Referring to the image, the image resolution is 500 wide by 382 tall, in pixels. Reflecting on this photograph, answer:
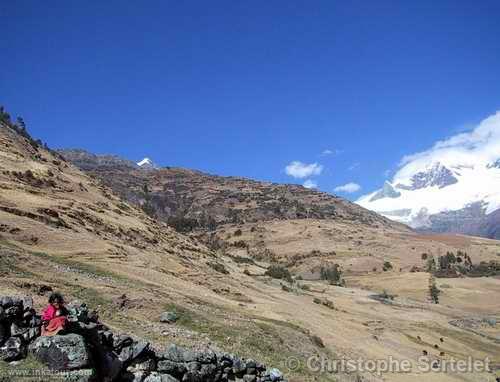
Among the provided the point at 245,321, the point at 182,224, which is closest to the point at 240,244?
the point at 182,224

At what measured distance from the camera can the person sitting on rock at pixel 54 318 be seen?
12797mm

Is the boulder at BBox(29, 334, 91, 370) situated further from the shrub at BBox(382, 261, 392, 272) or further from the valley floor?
the shrub at BBox(382, 261, 392, 272)

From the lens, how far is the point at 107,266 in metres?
33.2

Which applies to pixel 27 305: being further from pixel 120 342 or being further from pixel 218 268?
pixel 218 268

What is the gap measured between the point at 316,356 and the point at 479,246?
516ft

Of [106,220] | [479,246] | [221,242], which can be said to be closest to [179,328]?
[106,220]

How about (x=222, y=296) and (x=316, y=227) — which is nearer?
(x=222, y=296)

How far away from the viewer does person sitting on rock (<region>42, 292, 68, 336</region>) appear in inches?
504

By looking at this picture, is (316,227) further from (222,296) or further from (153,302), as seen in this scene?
(153,302)

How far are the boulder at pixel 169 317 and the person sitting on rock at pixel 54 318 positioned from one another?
434 inches

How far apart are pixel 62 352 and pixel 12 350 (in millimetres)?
1355

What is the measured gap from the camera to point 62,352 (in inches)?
490

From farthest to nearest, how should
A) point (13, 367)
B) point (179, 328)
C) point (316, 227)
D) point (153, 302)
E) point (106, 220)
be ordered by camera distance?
point (316, 227) → point (106, 220) → point (153, 302) → point (179, 328) → point (13, 367)

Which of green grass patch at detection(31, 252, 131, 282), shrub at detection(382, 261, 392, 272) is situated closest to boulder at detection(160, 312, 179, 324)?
green grass patch at detection(31, 252, 131, 282)
